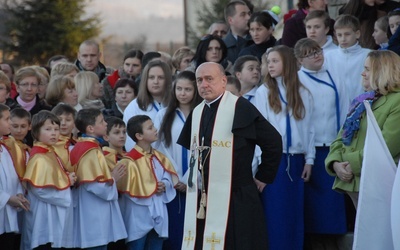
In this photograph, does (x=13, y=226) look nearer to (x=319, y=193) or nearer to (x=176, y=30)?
(x=319, y=193)

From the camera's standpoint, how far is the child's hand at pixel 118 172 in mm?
9539

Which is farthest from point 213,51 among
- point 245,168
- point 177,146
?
point 245,168

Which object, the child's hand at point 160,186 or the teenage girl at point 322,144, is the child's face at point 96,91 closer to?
the child's hand at point 160,186

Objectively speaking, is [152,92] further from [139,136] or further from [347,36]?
[347,36]

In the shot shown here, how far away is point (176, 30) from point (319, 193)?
347 inches

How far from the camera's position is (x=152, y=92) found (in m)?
10.5

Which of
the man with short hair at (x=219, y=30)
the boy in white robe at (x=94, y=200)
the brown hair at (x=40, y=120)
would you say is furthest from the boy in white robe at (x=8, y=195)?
the man with short hair at (x=219, y=30)

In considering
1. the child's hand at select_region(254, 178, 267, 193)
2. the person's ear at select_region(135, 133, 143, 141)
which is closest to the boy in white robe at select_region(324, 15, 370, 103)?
the child's hand at select_region(254, 178, 267, 193)

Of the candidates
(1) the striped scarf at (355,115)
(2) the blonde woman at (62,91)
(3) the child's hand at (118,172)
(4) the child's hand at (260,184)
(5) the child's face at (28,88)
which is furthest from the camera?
(5) the child's face at (28,88)

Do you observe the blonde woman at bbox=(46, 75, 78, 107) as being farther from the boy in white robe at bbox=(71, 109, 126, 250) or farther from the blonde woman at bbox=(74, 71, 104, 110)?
the boy in white robe at bbox=(71, 109, 126, 250)

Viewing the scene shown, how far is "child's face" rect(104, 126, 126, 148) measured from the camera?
31.8 feet

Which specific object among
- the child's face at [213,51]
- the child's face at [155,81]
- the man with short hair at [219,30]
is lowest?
the child's face at [155,81]

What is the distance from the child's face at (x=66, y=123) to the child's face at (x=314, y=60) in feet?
7.95

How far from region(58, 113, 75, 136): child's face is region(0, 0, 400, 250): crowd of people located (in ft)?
0.04
